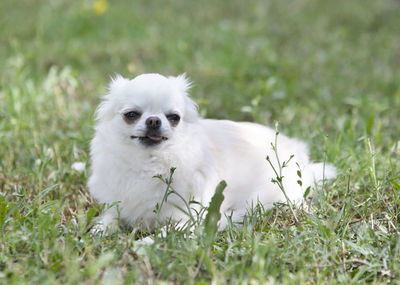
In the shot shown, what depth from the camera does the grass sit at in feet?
7.39

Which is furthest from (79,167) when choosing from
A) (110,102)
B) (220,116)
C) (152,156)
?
(220,116)

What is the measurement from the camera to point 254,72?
17.6ft

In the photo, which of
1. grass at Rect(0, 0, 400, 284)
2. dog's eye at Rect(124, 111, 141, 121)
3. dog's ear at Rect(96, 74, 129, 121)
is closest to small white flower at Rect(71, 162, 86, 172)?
grass at Rect(0, 0, 400, 284)

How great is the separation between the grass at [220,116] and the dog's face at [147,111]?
1.63 feet

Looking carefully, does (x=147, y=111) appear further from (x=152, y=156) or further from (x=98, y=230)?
(x=98, y=230)

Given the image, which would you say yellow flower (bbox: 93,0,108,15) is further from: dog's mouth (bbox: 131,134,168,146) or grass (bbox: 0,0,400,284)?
dog's mouth (bbox: 131,134,168,146)

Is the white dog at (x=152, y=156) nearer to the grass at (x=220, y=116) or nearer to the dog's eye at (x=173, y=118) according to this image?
the dog's eye at (x=173, y=118)

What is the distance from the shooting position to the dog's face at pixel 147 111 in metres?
2.60

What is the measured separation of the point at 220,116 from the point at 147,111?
6.33 ft

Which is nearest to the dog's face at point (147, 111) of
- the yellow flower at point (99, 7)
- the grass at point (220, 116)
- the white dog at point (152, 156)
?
the white dog at point (152, 156)

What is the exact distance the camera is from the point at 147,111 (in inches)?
104

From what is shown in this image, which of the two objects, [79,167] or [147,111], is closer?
[147,111]

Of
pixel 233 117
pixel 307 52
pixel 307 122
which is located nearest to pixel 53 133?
pixel 233 117

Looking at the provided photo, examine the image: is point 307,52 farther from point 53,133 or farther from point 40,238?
point 40,238
